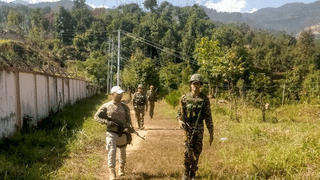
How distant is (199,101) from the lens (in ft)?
13.2

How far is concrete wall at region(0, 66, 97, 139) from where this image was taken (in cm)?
553

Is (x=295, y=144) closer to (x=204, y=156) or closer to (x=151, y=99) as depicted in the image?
(x=204, y=156)

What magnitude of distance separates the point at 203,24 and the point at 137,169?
67509mm

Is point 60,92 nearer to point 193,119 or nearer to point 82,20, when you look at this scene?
point 193,119

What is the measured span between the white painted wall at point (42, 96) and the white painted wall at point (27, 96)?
1.63ft

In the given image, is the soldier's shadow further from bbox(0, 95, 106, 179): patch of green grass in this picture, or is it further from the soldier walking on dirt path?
bbox(0, 95, 106, 179): patch of green grass

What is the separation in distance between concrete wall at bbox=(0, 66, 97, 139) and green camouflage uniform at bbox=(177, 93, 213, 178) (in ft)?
13.3

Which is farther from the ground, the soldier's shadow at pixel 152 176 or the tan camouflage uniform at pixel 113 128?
the tan camouflage uniform at pixel 113 128

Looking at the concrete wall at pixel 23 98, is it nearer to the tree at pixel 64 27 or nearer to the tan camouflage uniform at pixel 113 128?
the tan camouflage uniform at pixel 113 128

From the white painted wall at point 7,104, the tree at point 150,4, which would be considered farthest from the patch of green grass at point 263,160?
the tree at point 150,4

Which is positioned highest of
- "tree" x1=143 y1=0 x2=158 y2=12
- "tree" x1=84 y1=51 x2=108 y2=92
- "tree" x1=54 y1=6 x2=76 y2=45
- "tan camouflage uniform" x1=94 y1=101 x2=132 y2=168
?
"tree" x1=143 y1=0 x2=158 y2=12

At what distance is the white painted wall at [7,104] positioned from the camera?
5.38 meters

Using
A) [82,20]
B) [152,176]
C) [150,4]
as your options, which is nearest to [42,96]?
[152,176]

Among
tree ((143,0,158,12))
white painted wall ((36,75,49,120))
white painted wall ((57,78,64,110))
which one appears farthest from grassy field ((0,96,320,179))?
tree ((143,0,158,12))
